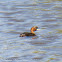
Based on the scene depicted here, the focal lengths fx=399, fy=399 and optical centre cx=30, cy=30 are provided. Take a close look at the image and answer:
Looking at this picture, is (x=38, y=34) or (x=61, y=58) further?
(x=38, y=34)

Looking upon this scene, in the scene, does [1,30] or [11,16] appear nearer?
[1,30]

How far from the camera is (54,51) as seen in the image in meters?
11.4

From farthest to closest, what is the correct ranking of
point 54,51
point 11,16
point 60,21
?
point 11,16
point 60,21
point 54,51

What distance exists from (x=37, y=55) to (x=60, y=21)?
Answer: 4.68m

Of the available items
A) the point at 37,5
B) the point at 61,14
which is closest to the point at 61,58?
the point at 61,14

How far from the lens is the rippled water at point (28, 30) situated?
36.2ft

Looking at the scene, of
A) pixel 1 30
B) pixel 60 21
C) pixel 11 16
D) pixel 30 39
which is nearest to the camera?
pixel 30 39

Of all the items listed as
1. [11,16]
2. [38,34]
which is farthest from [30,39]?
[11,16]

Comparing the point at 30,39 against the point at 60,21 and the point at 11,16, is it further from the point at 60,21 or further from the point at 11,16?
the point at 11,16

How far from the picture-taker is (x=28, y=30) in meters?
14.2

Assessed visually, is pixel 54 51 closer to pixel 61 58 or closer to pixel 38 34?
pixel 61 58

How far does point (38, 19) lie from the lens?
15.8 metres

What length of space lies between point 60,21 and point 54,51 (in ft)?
13.8

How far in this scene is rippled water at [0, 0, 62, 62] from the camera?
11.0 metres
